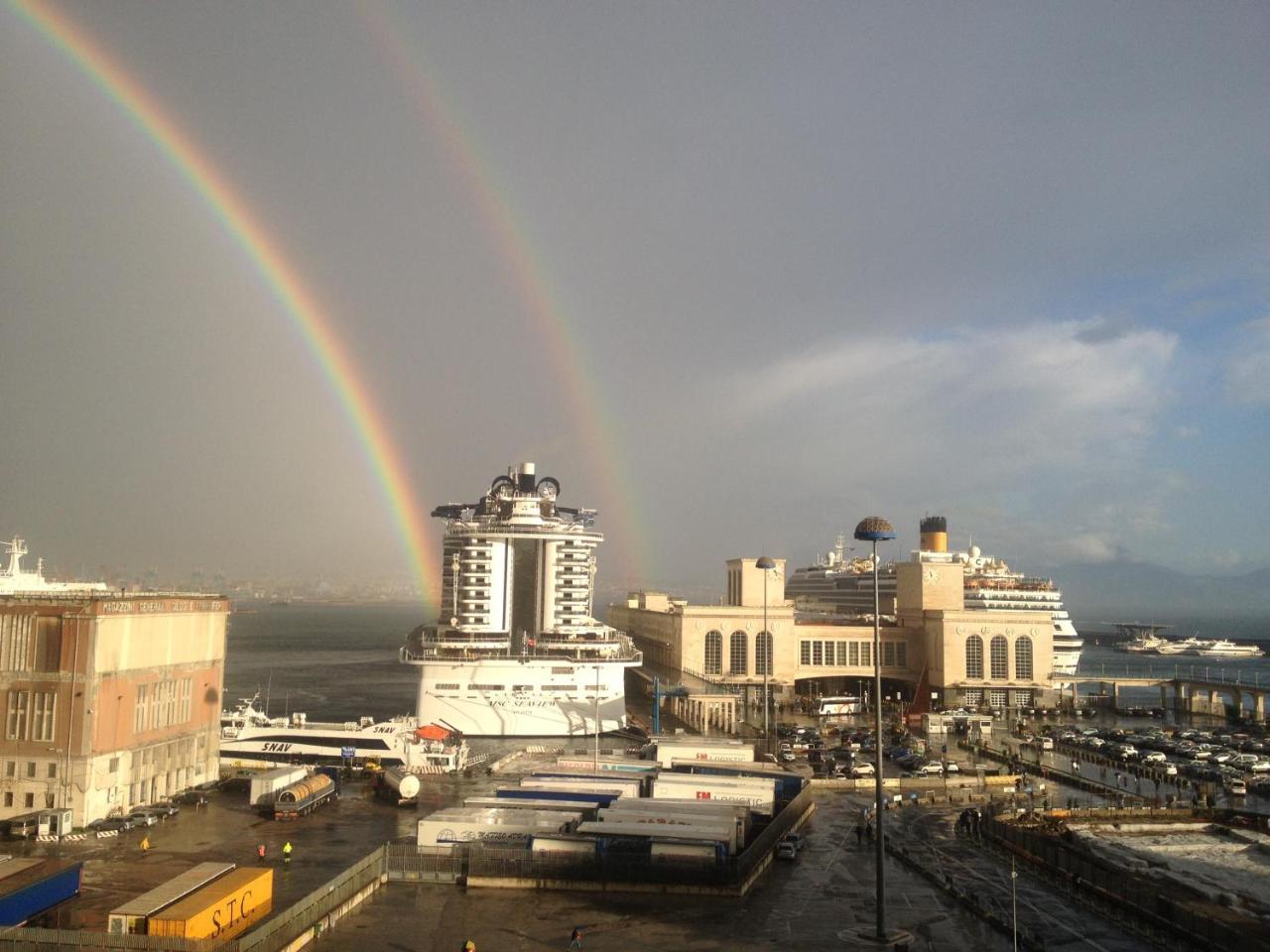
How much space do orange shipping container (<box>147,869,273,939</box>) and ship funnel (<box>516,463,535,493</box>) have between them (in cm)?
4509

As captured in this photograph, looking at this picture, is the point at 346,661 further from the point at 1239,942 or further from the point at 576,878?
the point at 1239,942

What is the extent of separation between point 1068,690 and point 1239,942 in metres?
64.0

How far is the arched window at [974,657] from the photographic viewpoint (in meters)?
76.6

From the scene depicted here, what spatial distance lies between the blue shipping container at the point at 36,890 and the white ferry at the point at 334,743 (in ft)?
69.8

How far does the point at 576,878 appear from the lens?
26.8 meters

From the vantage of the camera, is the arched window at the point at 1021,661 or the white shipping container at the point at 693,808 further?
the arched window at the point at 1021,661

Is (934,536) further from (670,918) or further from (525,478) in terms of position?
(670,918)

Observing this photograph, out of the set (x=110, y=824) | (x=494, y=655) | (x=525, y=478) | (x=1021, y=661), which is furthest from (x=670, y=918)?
(x=1021, y=661)

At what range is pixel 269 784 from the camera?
3566cm

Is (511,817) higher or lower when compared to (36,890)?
higher

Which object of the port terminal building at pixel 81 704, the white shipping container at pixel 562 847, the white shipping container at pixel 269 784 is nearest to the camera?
the white shipping container at pixel 562 847

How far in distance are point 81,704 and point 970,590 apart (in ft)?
277

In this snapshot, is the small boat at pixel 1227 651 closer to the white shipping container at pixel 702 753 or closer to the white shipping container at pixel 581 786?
the white shipping container at pixel 702 753

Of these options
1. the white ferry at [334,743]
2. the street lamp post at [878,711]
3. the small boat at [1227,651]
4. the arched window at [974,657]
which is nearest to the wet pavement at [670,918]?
the street lamp post at [878,711]
